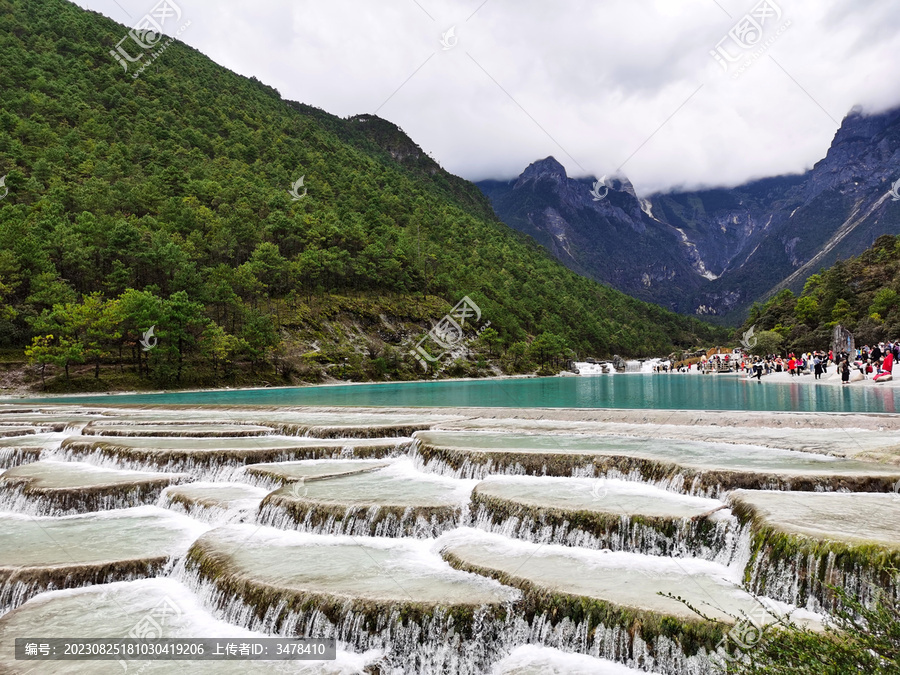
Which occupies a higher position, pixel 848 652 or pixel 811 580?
pixel 848 652

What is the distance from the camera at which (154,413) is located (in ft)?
108

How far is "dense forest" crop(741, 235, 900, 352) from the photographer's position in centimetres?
8644

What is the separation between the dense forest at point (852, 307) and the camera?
3403 inches

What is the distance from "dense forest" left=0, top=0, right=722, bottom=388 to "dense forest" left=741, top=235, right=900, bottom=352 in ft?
152

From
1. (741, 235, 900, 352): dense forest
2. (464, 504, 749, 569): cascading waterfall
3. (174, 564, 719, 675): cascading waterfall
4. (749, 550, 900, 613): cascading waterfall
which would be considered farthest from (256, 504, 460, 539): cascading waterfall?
(741, 235, 900, 352): dense forest

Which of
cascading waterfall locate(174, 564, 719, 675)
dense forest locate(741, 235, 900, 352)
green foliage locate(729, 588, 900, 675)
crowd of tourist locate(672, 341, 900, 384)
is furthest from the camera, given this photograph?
dense forest locate(741, 235, 900, 352)

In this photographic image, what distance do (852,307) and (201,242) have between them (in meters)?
116

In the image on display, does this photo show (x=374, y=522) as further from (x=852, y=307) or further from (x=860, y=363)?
(x=852, y=307)

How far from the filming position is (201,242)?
276 ft

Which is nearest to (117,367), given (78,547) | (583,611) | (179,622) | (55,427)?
(55,427)

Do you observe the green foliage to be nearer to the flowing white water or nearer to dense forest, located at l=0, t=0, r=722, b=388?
the flowing white water

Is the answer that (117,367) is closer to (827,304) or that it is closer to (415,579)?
(415,579)

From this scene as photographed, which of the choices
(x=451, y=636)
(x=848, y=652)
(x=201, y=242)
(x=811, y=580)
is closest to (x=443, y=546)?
(x=451, y=636)

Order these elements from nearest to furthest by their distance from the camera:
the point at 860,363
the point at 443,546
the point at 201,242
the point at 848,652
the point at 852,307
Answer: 1. the point at 848,652
2. the point at 443,546
3. the point at 860,363
4. the point at 201,242
5. the point at 852,307
